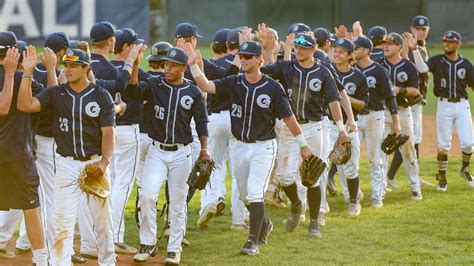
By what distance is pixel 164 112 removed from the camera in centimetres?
844

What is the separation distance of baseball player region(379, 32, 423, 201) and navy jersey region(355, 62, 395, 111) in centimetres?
62

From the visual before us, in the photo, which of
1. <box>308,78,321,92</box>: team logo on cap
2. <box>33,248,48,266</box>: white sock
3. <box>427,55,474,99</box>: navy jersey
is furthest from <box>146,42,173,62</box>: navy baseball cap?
<box>427,55,474,99</box>: navy jersey

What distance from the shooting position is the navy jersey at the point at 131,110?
8.91 m

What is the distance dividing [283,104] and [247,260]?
1.41 meters

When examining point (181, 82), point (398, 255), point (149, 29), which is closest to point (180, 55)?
point (181, 82)

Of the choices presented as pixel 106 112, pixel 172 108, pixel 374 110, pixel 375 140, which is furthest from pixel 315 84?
pixel 106 112

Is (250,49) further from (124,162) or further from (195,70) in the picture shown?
(124,162)

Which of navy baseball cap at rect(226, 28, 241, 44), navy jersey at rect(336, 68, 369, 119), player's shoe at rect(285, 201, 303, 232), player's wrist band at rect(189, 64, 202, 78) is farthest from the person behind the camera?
navy jersey at rect(336, 68, 369, 119)

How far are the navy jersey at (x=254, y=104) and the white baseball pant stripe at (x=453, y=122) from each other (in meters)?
4.43

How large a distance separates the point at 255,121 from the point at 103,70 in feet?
4.66

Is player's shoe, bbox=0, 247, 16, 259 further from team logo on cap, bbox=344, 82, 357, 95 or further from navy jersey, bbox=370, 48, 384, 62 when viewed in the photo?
navy jersey, bbox=370, 48, 384, 62

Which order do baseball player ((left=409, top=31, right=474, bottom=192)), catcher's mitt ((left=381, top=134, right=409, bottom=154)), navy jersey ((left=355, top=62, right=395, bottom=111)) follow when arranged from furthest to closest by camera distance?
baseball player ((left=409, top=31, right=474, bottom=192)) < catcher's mitt ((left=381, top=134, right=409, bottom=154)) < navy jersey ((left=355, top=62, right=395, bottom=111))

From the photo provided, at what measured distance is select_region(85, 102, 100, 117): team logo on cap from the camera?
24.1 ft

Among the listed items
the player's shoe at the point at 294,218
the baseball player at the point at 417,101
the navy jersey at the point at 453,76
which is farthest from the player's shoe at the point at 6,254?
the navy jersey at the point at 453,76
